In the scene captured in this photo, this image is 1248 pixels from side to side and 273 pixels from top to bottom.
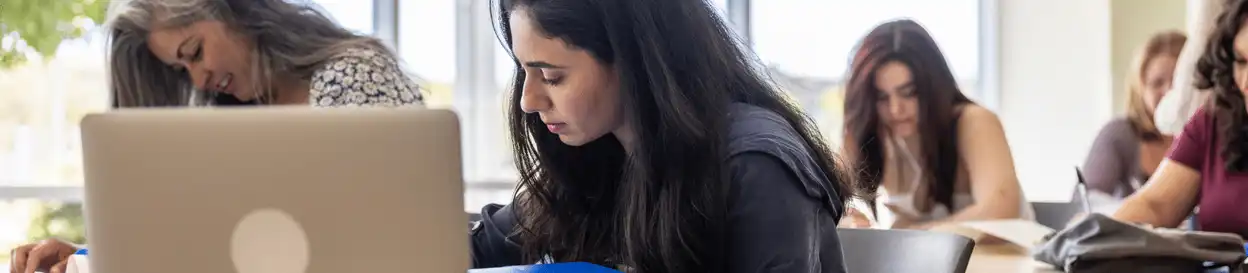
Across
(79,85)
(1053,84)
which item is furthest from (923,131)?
(79,85)

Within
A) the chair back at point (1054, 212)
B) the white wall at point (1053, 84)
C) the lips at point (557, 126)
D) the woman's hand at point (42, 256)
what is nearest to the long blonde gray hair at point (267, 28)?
the woman's hand at point (42, 256)

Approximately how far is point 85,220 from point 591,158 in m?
0.67

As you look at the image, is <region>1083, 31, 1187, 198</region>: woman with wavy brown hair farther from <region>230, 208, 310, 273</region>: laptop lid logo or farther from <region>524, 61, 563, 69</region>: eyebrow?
<region>230, 208, 310, 273</region>: laptop lid logo

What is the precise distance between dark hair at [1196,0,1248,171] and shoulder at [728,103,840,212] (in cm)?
113

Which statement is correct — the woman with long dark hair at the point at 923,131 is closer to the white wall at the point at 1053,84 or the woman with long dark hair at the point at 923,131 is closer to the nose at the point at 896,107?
the nose at the point at 896,107

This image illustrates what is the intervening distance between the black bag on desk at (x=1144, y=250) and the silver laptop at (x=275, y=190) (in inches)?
40.1

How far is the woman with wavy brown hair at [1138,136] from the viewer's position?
320cm

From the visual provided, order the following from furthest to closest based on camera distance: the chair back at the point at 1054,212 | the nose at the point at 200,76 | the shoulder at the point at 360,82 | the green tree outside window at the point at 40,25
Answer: the green tree outside window at the point at 40,25, the chair back at the point at 1054,212, the nose at the point at 200,76, the shoulder at the point at 360,82

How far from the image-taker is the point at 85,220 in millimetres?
823

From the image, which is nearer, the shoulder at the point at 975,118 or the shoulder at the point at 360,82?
the shoulder at the point at 360,82

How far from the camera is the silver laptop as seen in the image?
0.80 metres

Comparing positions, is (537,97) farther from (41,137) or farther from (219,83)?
(41,137)

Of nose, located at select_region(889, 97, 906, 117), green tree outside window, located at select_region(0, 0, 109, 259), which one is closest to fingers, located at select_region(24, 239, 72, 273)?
nose, located at select_region(889, 97, 906, 117)

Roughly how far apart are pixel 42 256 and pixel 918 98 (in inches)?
68.0
